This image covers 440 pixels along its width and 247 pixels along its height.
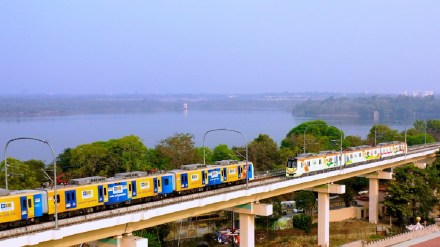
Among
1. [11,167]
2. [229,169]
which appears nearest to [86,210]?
[229,169]

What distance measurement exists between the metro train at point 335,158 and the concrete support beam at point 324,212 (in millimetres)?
1807

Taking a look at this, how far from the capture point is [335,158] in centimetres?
5012

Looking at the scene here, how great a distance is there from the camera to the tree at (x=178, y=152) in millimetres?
56594

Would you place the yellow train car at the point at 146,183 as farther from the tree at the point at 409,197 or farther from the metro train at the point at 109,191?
the tree at the point at 409,197

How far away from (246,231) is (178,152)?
64.1 ft

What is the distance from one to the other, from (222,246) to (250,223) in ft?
23.1

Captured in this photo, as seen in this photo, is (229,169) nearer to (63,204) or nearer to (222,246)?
(222,246)

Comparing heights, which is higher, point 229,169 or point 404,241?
point 229,169

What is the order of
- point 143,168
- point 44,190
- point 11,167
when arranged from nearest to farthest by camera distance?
point 44,190 → point 11,167 → point 143,168

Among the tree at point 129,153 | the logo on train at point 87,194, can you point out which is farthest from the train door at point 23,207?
the tree at point 129,153

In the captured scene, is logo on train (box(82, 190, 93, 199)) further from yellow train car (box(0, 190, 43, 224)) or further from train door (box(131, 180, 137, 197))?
train door (box(131, 180, 137, 197))

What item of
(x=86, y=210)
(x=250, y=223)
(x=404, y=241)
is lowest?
(x=404, y=241)

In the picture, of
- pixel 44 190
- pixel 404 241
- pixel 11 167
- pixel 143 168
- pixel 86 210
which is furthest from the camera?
pixel 143 168

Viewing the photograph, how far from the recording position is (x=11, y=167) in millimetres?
43375
